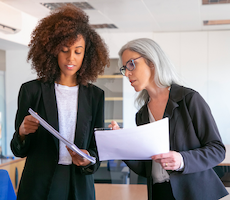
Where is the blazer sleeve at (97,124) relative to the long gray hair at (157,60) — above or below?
below

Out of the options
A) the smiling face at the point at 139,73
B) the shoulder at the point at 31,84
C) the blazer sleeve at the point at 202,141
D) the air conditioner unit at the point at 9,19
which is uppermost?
the air conditioner unit at the point at 9,19

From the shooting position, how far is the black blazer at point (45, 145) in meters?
1.32

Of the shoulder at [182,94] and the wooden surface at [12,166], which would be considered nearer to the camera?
the shoulder at [182,94]

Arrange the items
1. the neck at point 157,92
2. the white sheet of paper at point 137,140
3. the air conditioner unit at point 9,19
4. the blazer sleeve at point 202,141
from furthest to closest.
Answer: the air conditioner unit at point 9,19, the neck at point 157,92, the blazer sleeve at point 202,141, the white sheet of paper at point 137,140

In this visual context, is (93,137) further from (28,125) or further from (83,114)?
(28,125)

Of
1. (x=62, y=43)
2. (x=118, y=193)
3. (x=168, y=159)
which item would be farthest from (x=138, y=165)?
(x=118, y=193)

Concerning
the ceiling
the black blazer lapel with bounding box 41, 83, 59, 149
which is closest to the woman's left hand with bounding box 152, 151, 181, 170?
the black blazer lapel with bounding box 41, 83, 59, 149

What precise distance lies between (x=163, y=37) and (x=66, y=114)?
2317mm

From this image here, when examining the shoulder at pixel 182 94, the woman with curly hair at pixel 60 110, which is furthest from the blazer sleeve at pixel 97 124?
the shoulder at pixel 182 94

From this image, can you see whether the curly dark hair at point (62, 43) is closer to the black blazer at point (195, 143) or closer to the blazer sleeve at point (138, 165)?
the blazer sleeve at point (138, 165)

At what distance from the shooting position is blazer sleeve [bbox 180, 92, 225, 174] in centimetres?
119

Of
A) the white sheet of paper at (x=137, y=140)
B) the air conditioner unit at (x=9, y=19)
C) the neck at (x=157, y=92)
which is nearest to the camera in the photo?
the white sheet of paper at (x=137, y=140)

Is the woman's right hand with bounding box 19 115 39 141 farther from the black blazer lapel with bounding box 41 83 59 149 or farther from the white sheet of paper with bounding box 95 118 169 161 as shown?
the white sheet of paper with bounding box 95 118 169 161

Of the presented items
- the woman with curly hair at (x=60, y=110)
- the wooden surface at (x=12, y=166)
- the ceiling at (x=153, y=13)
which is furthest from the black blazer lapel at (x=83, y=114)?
the wooden surface at (x=12, y=166)
